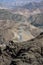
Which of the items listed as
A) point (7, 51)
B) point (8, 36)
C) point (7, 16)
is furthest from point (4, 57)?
point (7, 16)

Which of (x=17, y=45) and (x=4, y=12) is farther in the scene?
(x=4, y=12)

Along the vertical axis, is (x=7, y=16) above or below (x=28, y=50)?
below

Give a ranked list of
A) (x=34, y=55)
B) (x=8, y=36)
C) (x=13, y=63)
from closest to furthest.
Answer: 1. (x=13, y=63)
2. (x=34, y=55)
3. (x=8, y=36)

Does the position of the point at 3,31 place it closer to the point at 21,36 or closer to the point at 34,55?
the point at 21,36

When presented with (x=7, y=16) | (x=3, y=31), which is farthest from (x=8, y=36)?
(x=7, y=16)

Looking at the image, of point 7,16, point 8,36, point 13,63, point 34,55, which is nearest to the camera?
point 13,63

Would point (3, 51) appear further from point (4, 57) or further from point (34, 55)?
point (34, 55)
